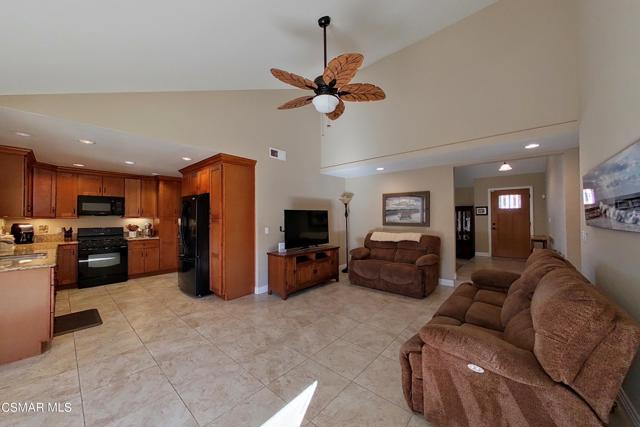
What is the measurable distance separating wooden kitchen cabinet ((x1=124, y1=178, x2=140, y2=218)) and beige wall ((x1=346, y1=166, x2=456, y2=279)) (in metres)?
4.75

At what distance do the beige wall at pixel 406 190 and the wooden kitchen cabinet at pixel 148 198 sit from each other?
4.47 metres

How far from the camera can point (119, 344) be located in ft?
8.22

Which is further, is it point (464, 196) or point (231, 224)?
point (464, 196)

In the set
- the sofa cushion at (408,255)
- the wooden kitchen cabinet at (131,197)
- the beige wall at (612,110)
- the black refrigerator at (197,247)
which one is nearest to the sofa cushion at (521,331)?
the beige wall at (612,110)

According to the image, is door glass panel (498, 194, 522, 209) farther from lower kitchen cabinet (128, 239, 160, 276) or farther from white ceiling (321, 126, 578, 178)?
lower kitchen cabinet (128, 239, 160, 276)

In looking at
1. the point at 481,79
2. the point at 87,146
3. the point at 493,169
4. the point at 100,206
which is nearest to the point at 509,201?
the point at 493,169

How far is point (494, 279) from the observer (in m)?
2.78

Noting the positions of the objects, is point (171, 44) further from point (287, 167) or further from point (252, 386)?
point (252, 386)

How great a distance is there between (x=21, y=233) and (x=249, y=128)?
4329 millimetres

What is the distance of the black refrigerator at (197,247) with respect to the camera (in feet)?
12.7

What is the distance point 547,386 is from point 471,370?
312 mm

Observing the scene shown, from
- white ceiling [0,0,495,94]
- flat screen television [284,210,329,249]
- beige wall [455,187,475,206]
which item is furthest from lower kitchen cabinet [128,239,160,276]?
beige wall [455,187,475,206]

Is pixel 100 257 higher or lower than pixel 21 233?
lower

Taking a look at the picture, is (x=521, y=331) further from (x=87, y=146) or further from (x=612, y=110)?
(x=87, y=146)
